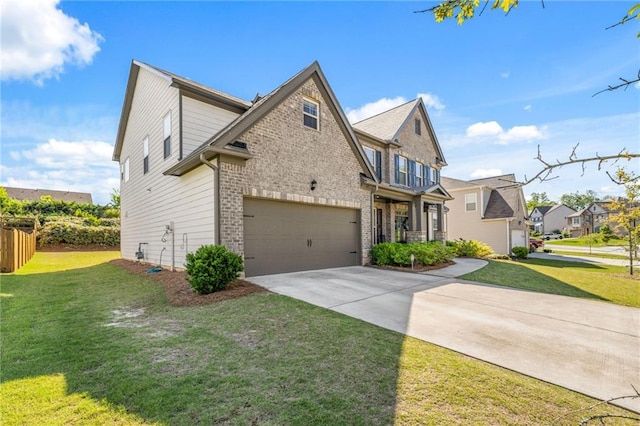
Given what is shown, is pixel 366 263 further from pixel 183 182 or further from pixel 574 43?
pixel 574 43

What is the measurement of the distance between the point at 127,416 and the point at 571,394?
14.2 feet

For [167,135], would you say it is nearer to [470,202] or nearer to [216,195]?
[216,195]

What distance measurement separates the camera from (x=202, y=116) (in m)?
10.5

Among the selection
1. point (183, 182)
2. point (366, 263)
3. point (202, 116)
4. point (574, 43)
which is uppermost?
point (202, 116)

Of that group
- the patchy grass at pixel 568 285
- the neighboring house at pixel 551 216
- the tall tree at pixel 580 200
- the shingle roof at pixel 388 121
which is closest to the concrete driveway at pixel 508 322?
the patchy grass at pixel 568 285

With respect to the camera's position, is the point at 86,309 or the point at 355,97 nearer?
the point at 86,309

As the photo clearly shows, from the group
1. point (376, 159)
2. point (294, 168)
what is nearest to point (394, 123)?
point (376, 159)

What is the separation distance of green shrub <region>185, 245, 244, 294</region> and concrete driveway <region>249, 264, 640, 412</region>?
3.69 feet

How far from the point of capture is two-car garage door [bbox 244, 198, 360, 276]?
9.16 meters

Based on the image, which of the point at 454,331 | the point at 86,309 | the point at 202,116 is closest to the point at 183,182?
the point at 202,116

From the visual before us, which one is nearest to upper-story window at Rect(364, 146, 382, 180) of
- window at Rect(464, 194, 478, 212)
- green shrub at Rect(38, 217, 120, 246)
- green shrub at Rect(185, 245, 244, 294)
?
green shrub at Rect(185, 245, 244, 294)

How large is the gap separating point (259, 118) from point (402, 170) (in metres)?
11.2

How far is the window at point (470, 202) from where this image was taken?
85.1ft

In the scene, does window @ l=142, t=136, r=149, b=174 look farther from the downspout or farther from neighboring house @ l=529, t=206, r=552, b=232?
neighboring house @ l=529, t=206, r=552, b=232
